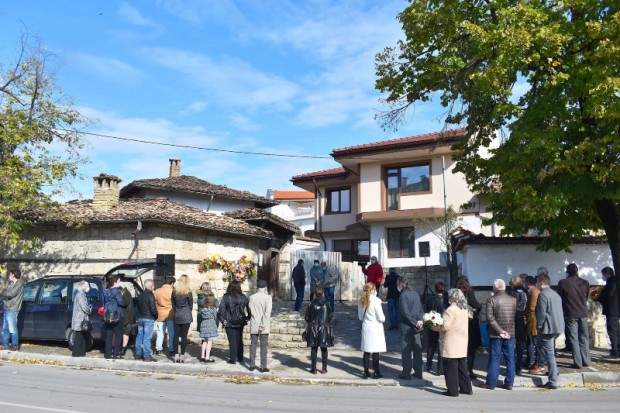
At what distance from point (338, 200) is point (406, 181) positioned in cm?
564

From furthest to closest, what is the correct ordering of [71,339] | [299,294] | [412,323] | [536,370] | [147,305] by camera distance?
[299,294] → [71,339] → [147,305] → [536,370] → [412,323]

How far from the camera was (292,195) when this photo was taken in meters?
58.0

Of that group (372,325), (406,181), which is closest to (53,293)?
(372,325)

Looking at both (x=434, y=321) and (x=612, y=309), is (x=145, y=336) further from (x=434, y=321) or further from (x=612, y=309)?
(x=612, y=309)

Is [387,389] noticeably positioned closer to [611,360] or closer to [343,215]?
[611,360]

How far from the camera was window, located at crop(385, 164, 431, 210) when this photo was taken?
27688mm

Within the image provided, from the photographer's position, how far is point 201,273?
1864 centimetres

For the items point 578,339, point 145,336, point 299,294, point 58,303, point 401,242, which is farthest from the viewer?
point 401,242

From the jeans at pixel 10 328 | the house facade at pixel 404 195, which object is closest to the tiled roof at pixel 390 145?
the house facade at pixel 404 195

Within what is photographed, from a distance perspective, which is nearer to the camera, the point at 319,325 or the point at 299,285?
the point at 319,325

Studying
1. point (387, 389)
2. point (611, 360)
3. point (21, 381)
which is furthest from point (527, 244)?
point (21, 381)

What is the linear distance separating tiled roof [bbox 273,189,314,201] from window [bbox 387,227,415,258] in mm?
23017

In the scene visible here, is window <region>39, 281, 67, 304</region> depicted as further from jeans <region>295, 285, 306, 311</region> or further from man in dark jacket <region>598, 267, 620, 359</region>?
man in dark jacket <region>598, 267, 620, 359</region>

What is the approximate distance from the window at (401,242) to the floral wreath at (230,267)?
10.1m
